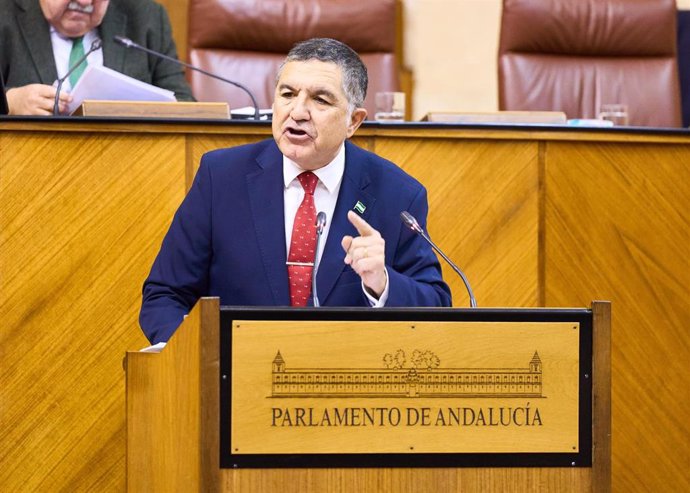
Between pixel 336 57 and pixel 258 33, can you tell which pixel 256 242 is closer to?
pixel 336 57

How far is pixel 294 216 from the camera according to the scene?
2.19 meters

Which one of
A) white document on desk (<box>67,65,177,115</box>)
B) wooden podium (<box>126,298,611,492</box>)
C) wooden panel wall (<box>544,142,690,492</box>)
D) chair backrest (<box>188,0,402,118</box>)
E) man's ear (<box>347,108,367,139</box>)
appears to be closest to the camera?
wooden podium (<box>126,298,611,492</box>)

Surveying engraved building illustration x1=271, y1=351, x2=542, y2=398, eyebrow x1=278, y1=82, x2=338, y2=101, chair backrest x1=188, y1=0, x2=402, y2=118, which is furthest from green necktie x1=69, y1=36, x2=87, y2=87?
engraved building illustration x1=271, y1=351, x2=542, y2=398

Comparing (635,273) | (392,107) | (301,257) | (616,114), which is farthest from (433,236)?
(616,114)

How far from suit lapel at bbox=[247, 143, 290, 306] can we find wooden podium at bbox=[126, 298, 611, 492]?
527mm

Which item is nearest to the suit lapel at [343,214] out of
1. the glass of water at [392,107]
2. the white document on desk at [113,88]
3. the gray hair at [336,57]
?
the gray hair at [336,57]

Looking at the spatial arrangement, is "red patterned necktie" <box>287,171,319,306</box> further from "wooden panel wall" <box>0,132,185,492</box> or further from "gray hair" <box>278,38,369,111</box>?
"wooden panel wall" <box>0,132,185,492</box>

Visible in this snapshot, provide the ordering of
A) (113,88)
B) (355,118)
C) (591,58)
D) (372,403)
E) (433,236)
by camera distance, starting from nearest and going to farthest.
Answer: (372,403) → (355,118) → (433,236) → (113,88) → (591,58)

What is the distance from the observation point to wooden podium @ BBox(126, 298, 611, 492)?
5.12ft

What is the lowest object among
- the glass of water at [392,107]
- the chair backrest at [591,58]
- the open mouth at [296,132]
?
the open mouth at [296,132]

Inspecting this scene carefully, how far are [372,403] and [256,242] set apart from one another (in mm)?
646

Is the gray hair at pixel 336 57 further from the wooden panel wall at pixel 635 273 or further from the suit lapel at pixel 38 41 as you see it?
the suit lapel at pixel 38 41

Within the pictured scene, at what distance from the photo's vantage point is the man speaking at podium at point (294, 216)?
213 cm

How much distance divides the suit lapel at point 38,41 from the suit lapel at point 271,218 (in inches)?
55.2
